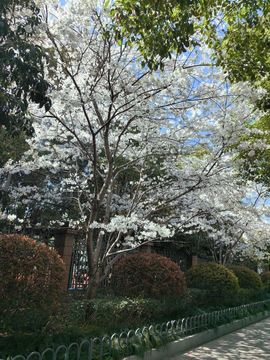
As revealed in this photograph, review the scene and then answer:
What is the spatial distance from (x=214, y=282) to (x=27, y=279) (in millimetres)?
6010

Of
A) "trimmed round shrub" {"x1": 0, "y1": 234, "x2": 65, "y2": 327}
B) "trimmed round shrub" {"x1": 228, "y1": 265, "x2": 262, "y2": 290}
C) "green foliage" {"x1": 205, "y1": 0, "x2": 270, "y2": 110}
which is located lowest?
"trimmed round shrub" {"x1": 0, "y1": 234, "x2": 65, "y2": 327}

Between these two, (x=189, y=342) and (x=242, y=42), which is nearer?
(x=242, y=42)

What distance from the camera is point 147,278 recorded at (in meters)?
7.38

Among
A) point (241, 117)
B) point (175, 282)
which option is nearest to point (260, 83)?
point (241, 117)

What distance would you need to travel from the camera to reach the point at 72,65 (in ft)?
22.3

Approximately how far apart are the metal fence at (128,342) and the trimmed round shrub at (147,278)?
27.8 inches

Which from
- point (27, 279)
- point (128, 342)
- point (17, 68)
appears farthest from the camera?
point (128, 342)

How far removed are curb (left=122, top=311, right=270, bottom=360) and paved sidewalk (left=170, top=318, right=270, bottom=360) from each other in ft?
0.33

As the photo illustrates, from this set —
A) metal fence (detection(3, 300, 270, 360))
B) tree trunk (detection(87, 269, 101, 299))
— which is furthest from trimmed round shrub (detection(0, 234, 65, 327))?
tree trunk (detection(87, 269, 101, 299))

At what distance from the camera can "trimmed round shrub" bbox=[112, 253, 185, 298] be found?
24.1ft

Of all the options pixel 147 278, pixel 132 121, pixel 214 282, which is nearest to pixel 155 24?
pixel 132 121

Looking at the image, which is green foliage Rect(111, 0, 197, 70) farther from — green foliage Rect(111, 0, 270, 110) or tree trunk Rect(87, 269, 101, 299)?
tree trunk Rect(87, 269, 101, 299)

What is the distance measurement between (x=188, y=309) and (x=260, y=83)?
530cm

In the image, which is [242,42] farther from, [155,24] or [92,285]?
[92,285]
